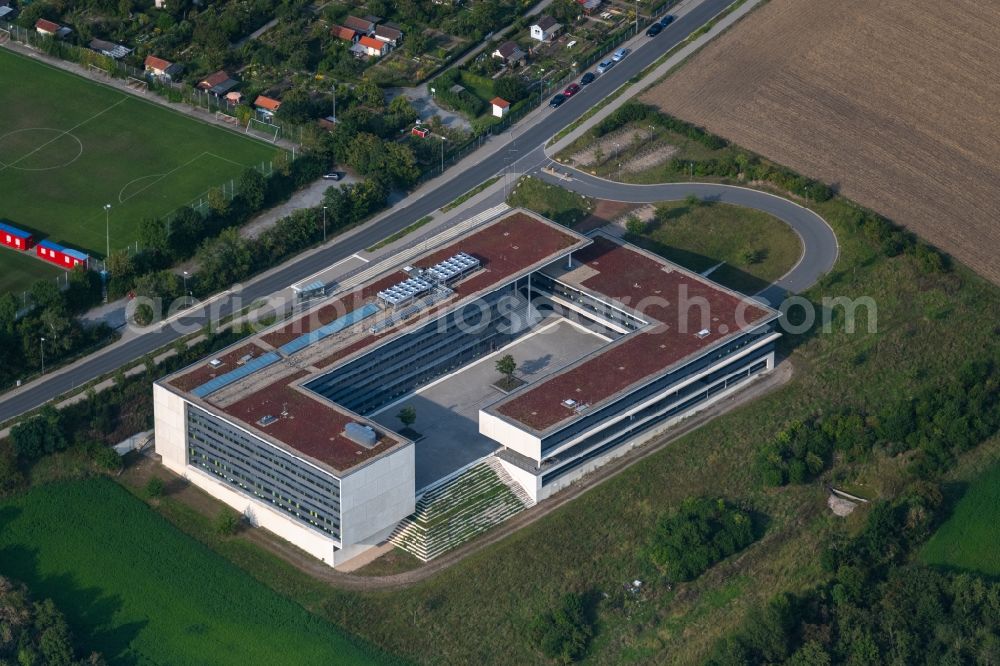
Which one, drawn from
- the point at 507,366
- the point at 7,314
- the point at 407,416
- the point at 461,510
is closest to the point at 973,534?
the point at 461,510

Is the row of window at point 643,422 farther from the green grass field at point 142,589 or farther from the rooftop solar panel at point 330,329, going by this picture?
the green grass field at point 142,589

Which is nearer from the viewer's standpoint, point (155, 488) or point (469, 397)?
point (155, 488)

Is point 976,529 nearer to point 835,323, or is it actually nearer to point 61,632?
point 835,323

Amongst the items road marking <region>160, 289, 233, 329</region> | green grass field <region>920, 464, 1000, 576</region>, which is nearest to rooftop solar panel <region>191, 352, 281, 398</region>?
road marking <region>160, 289, 233, 329</region>

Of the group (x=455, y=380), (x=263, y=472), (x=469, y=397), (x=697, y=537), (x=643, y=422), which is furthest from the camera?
(x=455, y=380)

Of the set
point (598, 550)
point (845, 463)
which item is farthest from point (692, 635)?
point (845, 463)

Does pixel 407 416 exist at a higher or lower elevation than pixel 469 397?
higher

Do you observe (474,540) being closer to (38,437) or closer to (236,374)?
(236,374)

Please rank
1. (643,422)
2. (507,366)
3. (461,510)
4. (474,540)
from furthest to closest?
(507,366) < (643,422) < (461,510) < (474,540)
